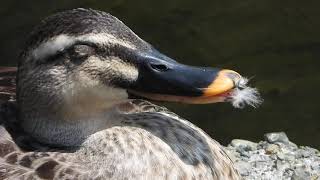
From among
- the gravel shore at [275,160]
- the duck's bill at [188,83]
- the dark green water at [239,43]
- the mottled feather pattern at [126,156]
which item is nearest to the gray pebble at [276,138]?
the gravel shore at [275,160]

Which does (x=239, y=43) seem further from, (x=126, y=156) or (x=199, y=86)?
(x=199, y=86)

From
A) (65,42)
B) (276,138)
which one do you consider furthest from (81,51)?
(276,138)

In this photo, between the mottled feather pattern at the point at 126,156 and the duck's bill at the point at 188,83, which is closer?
the duck's bill at the point at 188,83

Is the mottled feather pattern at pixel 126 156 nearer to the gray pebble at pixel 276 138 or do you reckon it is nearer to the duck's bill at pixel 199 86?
the duck's bill at pixel 199 86

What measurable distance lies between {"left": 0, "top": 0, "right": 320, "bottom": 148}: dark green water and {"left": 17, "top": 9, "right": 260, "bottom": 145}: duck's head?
8.99 feet

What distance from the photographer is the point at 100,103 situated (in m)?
3.44

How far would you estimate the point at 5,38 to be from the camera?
7.02 m

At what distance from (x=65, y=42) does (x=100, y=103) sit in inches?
11.1

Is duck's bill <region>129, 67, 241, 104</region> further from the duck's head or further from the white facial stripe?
the white facial stripe

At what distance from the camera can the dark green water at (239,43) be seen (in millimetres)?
6223

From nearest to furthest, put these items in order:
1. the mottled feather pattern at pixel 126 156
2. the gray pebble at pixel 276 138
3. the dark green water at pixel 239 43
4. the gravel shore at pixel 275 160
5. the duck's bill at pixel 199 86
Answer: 1. the duck's bill at pixel 199 86
2. the mottled feather pattern at pixel 126 156
3. the gravel shore at pixel 275 160
4. the gray pebble at pixel 276 138
5. the dark green water at pixel 239 43

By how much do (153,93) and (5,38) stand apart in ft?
A: 12.6

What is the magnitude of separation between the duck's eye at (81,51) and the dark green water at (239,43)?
9.37 feet

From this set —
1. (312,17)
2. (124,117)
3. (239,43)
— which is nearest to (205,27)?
(239,43)
